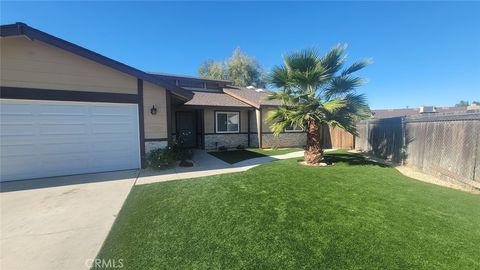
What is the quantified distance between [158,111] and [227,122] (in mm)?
5989

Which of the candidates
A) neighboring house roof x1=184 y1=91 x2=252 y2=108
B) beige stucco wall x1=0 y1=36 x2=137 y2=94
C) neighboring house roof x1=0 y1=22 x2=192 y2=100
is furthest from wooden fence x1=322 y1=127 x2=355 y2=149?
beige stucco wall x1=0 y1=36 x2=137 y2=94

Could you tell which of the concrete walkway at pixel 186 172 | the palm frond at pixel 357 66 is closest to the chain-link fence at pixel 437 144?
the palm frond at pixel 357 66

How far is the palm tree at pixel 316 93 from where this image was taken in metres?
7.91

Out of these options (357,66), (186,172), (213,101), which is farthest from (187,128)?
(357,66)

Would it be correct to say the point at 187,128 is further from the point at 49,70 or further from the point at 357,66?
the point at 357,66

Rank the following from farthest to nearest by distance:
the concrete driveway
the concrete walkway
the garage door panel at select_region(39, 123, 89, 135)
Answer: the garage door panel at select_region(39, 123, 89, 135) < the concrete walkway < the concrete driveway

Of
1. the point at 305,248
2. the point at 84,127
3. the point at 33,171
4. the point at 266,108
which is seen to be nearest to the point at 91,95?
the point at 84,127

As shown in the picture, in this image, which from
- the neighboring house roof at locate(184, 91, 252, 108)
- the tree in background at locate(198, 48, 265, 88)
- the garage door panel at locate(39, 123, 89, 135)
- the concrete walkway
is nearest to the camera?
the concrete walkway

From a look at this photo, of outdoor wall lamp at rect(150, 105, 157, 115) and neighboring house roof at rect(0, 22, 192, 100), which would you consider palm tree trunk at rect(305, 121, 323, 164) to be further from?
outdoor wall lamp at rect(150, 105, 157, 115)

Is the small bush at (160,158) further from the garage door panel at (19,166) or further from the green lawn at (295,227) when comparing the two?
the garage door panel at (19,166)

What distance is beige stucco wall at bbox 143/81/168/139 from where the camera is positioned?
7.82 metres

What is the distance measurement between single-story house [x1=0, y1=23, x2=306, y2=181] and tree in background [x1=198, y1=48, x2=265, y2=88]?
23.4m

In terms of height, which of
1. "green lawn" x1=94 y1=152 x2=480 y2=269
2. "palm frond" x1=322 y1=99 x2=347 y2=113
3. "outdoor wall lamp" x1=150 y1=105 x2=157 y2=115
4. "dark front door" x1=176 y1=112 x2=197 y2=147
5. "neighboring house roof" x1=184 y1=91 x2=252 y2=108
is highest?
"neighboring house roof" x1=184 y1=91 x2=252 y2=108

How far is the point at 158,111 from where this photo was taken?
316 inches
